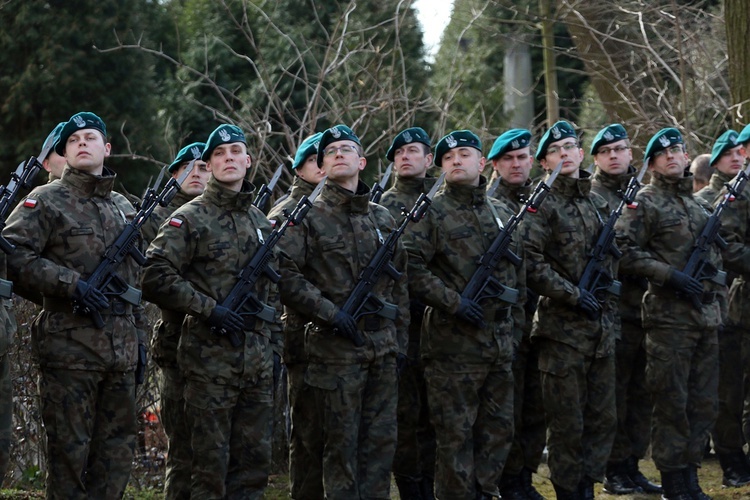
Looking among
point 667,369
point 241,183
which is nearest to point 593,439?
point 667,369

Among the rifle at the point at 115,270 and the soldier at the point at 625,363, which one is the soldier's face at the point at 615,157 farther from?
the rifle at the point at 115,270

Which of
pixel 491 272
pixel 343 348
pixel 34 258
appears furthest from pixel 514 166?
pixel 34 258

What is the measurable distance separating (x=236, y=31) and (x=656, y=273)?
10.6 metres

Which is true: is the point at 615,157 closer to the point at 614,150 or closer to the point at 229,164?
the point at 614,150

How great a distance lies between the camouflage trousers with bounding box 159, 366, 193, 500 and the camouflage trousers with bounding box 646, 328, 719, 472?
11.2 ft

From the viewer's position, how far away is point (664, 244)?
27.9 ft

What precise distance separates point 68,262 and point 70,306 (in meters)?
0.23

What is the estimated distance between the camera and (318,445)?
23.2ft

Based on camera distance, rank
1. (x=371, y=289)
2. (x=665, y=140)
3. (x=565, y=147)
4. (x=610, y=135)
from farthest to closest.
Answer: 1. (x=610, y=135)
2. (x=665, y=140)
3. (x=565, y=147)
4. (x=371, y=289)

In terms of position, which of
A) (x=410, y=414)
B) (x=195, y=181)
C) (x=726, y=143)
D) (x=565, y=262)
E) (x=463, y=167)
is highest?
(x=726, y=143)

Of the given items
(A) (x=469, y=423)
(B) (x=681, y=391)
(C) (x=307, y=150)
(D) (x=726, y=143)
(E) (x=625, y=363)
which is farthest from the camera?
(D) (x=726, y=143)

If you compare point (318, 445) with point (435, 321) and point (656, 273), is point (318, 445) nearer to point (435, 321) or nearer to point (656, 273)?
point (435, 321)

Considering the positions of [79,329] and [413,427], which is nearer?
[79,329]

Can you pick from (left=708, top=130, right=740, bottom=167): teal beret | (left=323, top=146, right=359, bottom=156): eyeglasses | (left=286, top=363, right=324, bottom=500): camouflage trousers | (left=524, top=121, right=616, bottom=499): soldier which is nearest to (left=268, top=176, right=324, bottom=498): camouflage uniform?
(left=286, top=363, right=324, bottom=500): camouflage trousers
